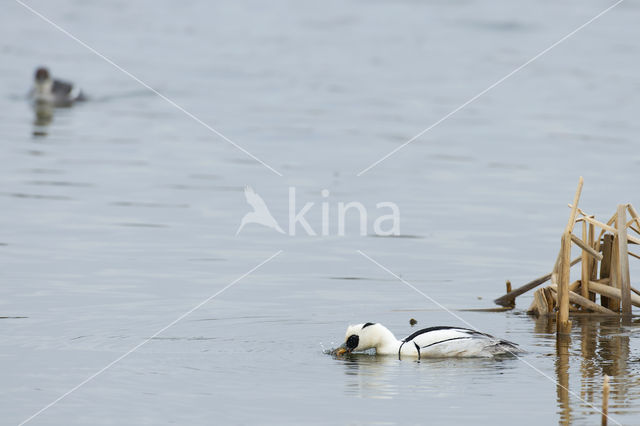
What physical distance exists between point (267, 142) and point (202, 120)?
295cm

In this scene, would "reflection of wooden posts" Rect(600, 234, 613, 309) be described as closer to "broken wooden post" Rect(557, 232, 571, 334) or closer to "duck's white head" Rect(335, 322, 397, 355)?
"broken wooden post" Rect(557, 232, 571, 334)

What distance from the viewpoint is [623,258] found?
411 inches

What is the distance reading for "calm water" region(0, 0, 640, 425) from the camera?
8.48m

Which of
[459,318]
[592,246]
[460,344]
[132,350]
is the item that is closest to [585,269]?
[592,246]

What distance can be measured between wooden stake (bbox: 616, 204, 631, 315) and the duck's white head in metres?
2.38

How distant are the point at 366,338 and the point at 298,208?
6032mm

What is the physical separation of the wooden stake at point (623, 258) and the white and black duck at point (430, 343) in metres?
1.66

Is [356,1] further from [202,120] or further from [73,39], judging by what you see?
[202,120]

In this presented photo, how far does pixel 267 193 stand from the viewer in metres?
16.3

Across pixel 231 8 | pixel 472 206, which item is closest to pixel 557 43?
pixel 231 8

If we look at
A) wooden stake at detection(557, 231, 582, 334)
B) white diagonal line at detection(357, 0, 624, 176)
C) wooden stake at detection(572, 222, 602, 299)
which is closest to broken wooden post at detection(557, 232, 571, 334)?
wooden stake at detection(557, 231, 582, 334)

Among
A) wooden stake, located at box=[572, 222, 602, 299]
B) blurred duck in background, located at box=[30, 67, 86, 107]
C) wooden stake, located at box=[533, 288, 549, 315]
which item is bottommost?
wooden stake, located at box=[533, 288, 549, 315]

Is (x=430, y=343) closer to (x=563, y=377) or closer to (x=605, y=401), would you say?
(x=563, y=377)

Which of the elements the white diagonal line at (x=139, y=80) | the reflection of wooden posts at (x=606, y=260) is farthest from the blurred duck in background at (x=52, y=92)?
the reflection of wooden posts at (x=606, y=260)
